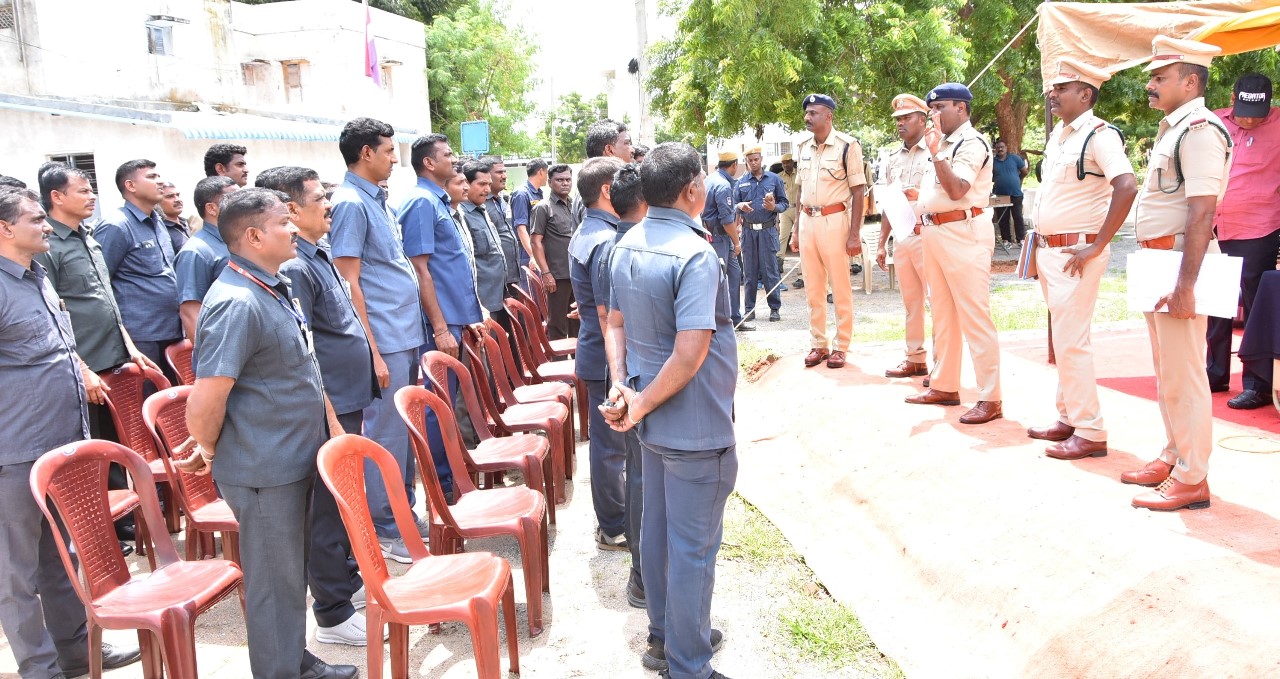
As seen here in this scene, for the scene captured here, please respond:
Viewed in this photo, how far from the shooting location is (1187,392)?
12.5ft

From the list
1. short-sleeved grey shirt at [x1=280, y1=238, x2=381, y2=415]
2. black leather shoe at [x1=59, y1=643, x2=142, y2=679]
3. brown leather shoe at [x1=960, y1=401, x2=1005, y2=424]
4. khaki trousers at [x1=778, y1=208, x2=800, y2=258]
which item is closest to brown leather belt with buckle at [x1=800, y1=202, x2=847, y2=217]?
brown leather shoe at [x1=960, y1=401, x2=1005, y2=424]

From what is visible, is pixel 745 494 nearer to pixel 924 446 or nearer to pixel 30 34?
pixel 924 446

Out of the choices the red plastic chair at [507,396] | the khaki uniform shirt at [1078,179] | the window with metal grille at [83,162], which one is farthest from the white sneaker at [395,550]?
the window with metal grille at [83,162]

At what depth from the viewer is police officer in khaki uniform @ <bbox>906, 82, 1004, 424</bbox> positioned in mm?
5277

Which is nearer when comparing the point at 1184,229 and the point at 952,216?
the point at 1184,229

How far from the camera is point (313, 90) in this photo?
975 inches

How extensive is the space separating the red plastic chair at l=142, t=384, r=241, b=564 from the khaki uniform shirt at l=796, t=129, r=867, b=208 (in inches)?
180

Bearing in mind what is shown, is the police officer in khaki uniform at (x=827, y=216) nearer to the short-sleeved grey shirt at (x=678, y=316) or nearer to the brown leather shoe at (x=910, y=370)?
the brown leather shoe at (x=910, y=370)

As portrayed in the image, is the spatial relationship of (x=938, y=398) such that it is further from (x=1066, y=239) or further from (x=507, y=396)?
(x=507, y=396)

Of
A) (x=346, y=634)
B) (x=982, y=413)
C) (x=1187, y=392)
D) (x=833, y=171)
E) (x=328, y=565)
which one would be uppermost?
(x=833, y=171)

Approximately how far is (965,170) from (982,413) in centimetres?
142

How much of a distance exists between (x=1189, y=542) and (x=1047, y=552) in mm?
522

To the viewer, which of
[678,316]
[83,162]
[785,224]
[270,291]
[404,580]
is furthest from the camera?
[83,162]

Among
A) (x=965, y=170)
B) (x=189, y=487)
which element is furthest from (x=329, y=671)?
(x=965, y=170)
